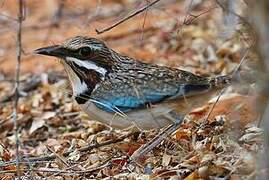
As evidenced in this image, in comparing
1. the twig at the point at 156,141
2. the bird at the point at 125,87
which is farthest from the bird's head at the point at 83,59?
the twig at the point at 156,141

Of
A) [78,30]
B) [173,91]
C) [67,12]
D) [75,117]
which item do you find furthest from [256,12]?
[67,12]

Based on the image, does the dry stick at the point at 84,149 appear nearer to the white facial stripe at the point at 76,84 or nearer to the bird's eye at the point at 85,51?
the white facial stripe at the point at 76,84

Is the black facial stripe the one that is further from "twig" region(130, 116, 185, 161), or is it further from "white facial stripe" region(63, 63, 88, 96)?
"twig" region(130, 116, 185, 161)

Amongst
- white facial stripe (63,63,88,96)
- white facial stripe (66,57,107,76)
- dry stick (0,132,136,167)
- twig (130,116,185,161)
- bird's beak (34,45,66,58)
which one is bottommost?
dry stick (0,132,136,167)

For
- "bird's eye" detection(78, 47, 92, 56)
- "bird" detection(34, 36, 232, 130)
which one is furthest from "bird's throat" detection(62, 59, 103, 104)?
"bird's eye" detection(78, 47, 92, 56)

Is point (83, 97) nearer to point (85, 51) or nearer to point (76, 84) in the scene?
point (76, 84)

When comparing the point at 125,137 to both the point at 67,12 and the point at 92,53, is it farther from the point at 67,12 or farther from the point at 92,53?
the point at 67,12

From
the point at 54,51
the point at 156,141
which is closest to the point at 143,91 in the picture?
the point at 156,141
